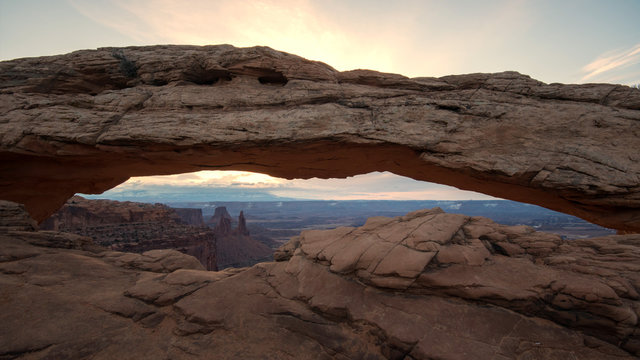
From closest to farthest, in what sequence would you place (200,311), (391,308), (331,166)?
(391,308) → (200,311) → (331,166)

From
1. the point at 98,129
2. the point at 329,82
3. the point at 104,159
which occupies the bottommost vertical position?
the point at 104,159

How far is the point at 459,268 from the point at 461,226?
214 cm

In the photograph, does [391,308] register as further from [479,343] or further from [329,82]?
[329,82]

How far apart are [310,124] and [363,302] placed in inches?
→ 235

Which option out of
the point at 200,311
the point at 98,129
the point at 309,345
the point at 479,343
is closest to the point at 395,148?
the point at 479,343

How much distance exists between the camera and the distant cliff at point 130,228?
35.3m

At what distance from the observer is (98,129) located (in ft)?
30.6

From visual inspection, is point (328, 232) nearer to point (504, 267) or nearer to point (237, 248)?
point (504, 267)

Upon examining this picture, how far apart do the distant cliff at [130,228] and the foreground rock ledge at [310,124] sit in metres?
27.7

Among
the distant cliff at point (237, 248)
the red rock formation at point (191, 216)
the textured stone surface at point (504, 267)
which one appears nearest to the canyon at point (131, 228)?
the distant cliff at point (237, 248)

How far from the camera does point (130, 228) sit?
132 ft

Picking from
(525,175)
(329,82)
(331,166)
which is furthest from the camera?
(331,166)

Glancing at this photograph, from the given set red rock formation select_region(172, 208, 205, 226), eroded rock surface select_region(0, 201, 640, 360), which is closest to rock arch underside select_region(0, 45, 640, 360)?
eroded rock surface select_region(0, 201, 640, 360)

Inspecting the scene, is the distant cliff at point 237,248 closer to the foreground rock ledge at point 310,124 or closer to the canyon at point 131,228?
the canyon at point 131,228
